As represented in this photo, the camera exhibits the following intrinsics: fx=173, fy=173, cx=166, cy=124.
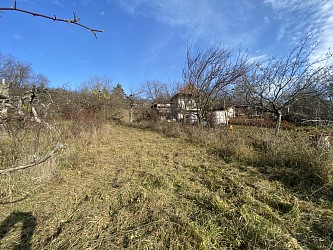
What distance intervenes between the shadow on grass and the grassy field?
0.04 feet

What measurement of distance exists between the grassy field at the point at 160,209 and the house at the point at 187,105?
6361 millimetres

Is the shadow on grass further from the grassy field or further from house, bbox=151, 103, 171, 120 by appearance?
house, bbox=151, 103, 171, 120

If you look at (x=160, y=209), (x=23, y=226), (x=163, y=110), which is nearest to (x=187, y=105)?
(x=163, y=110)

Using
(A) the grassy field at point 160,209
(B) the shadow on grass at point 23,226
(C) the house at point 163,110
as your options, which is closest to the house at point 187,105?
(C) the house at point 163,110

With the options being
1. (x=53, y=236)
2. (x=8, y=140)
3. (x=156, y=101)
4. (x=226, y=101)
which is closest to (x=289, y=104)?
(x=226, y=101)

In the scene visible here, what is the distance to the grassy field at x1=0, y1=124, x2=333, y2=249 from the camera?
6.49ft

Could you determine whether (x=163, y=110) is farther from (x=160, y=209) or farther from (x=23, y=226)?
(x=23, y=226)

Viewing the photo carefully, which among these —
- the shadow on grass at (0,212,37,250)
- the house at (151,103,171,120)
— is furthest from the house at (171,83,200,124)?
the shadow on grass at (0,212,37,250)

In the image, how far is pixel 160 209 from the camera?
2.55m

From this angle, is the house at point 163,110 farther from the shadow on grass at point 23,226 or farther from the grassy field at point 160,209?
the shadow on grass at point 23,226

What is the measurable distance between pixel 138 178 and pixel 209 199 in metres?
1.60

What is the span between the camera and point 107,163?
4.73m

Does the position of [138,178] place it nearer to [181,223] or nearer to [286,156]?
[181,223]

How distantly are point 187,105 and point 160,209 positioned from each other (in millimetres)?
9051
